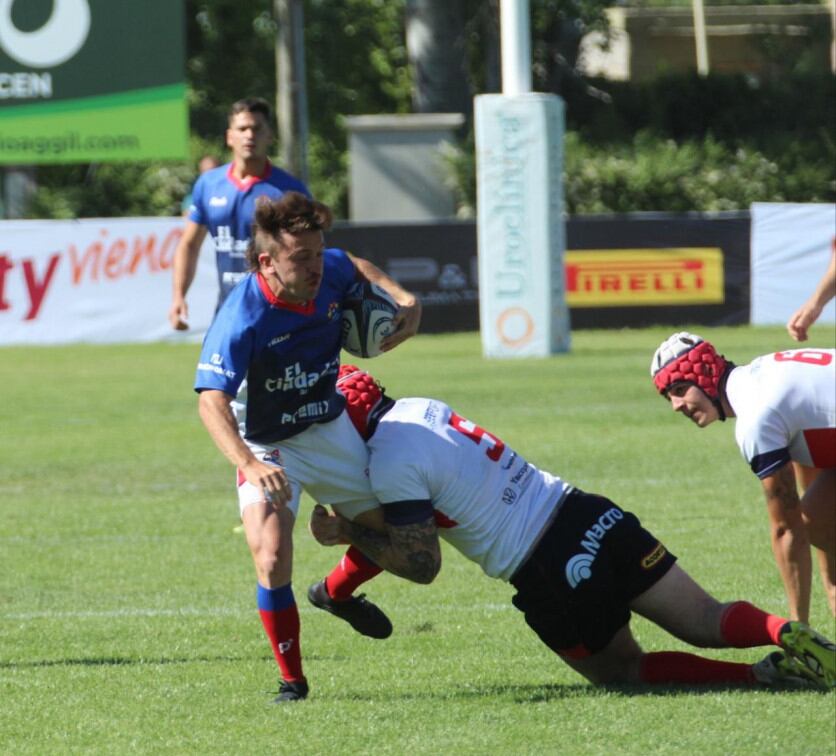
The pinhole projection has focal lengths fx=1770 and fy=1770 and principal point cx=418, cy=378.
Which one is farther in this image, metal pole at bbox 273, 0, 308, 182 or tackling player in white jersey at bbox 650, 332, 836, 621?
metal pole at bbox 273, 0, 308, 182

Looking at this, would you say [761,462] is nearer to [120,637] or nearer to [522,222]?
[120,637]

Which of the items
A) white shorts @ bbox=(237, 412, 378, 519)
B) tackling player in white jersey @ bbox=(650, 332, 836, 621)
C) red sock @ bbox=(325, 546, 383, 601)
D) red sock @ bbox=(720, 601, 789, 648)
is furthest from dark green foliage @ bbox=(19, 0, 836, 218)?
red sock @ bbox=(720, 601, 789, 648)

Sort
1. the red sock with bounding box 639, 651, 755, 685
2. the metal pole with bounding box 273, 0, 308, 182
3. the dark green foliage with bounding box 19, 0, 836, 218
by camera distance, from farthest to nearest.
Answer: the dark green foliage with bounding box 19, 0, 836, 218 < the metal pole with bounding box 273, 0, 308, 182 < the red sock with bounding box 639, 651, 755, 685

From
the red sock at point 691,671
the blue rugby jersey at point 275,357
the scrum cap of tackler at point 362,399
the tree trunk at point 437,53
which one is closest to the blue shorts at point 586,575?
the red sock at point 691,671

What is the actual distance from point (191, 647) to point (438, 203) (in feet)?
84.0

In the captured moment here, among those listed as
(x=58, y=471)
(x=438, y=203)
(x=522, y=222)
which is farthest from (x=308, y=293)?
(x=438, y=203)

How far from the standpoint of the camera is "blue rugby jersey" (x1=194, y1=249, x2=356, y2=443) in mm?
5895

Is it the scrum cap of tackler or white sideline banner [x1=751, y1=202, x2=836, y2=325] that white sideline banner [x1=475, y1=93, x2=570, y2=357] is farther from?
the scrum cap of tackler

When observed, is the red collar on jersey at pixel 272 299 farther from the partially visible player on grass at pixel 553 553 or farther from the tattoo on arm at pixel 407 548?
the tattoo on arm at pixel 407 548

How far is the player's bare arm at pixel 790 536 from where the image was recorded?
5922 mm

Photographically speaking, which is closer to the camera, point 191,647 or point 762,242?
point 191,647

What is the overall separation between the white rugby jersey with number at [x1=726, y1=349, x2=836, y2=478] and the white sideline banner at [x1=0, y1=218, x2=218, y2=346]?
17648mm

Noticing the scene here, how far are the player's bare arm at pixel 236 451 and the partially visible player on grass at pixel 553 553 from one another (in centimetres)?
49

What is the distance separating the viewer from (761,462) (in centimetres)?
579
